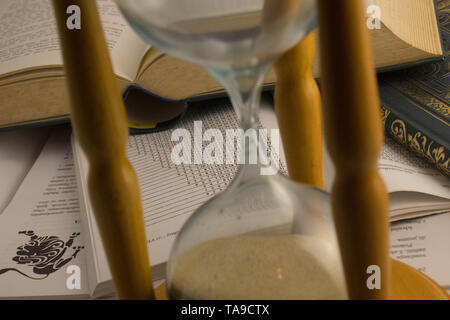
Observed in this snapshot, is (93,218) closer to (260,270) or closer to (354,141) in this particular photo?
(260,270)

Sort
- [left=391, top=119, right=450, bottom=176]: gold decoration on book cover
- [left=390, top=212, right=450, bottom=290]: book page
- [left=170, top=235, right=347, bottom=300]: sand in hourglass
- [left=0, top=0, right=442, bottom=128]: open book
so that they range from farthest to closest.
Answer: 1. [left=0, top=0, right=442, bottom=128]: open book
2. [left=391, top=119, right=450, bottom=176]: gold decoration on book cover
3. [left=390, top=212, right=450, bottom=290]: book page
4. [left=170, top=235, right=347, bottom=300]: sand in hourglass

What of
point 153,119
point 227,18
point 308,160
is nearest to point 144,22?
point 227,18

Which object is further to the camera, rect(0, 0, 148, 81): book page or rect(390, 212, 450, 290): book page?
rect(0, 0, 148, 81): book page

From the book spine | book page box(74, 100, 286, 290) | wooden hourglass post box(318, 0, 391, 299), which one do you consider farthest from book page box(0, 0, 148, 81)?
wooden hourglass post box(318, 0, 391, 299)

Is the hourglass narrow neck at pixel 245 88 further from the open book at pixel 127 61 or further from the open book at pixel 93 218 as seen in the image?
the open book at pixel 127 61

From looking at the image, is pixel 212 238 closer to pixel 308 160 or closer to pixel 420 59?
pixel 308 160

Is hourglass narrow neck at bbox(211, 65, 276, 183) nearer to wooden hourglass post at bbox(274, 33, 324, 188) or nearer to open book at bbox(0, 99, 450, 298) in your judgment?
wooden hourglass post at bbox(274, 33, 324, 188)

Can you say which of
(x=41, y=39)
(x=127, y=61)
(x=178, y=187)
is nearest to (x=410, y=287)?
(x=178, y=187)
